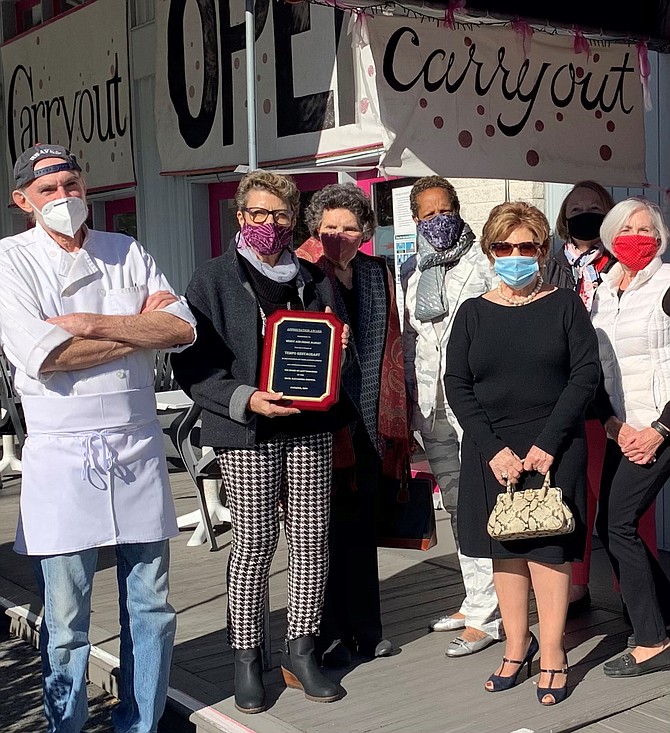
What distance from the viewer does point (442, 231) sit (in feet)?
14.4

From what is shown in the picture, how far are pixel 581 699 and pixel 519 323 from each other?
1349 mm

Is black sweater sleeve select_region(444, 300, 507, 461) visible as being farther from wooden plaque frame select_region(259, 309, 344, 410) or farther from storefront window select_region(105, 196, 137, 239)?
storefront window select_region(105, 196, 137, 239)

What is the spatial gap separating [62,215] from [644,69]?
3.30m

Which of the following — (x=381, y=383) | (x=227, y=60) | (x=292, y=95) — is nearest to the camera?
(x=381, y=383)

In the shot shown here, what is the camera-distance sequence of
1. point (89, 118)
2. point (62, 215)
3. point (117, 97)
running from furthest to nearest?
1. point (89, 118)
2. point (117, 97)
3. point (62, 215)

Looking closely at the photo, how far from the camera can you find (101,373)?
3.49 metres

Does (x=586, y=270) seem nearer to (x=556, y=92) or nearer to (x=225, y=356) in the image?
(x=556, y=92)

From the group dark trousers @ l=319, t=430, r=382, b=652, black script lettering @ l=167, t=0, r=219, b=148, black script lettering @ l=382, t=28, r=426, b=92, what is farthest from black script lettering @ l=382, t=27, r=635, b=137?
black script lettering @ l=167, t=0, r=219, b=148

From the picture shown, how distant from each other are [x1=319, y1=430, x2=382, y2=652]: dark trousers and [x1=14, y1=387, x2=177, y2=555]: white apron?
103 cm

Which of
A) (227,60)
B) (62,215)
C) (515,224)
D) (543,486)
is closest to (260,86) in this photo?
(227,60)

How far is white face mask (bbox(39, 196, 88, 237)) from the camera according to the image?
11.3 feet

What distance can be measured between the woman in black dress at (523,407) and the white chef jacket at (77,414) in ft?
3.54

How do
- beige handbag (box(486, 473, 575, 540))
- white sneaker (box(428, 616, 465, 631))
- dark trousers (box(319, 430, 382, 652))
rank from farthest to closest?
white sneaker (box(428, 616, 465, 631)) < dark trousers (box(319, 430, 382, 652)) < beige handbag (box(486, 473, 575, 540))

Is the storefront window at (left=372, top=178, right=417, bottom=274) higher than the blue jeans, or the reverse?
the storefront window at (left=372, top=178, right=417, bottom=274)
